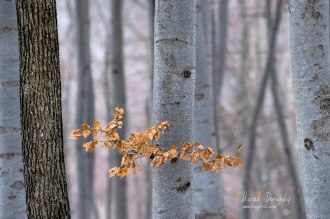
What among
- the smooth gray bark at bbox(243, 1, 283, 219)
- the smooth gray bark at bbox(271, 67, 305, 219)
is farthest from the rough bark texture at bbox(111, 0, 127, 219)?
the smooth gray bark at bbox(271, 67, 305, 219)

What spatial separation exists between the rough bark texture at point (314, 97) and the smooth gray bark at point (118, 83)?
5305 millimetres

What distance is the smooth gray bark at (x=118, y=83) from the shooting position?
8.75 metres

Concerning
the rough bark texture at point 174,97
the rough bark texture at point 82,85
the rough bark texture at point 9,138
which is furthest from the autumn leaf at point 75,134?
the rough bark texture at point 82,85

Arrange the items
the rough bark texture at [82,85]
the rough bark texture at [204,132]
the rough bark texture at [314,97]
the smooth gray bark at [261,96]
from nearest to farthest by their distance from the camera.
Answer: the rough bark texture at [314,97] < the rough bark texture at [204,132] < the rough bark texture at [82,85] < the smooth gray bark at [261,96]

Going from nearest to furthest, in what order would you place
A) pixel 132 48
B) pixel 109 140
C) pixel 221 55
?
pixel 109 140, pixel 221 55, pixel 132 48

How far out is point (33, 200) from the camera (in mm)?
3582

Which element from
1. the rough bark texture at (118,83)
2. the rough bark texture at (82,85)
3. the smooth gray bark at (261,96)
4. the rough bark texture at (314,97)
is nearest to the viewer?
the rough bark texture at (314,97)

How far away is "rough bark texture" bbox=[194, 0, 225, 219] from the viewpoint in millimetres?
5277

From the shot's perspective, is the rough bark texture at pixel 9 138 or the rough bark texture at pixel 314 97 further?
the rough bark texture at pixel 9 138

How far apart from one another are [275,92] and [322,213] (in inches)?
318

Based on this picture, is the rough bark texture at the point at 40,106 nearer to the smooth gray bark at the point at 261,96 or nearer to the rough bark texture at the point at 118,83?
the rough bark texture at the point at 118,83

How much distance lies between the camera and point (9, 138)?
450cm

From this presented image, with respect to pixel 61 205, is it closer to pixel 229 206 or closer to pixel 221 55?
pixel 221 55

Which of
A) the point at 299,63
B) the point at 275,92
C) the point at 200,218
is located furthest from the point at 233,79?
the point at 299,63
